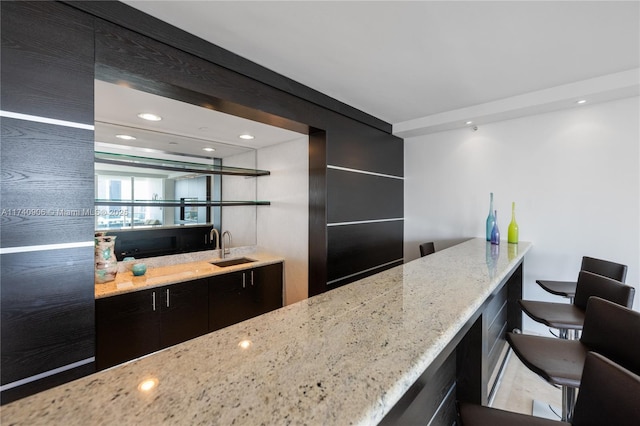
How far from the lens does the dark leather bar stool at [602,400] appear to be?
70 centimetres

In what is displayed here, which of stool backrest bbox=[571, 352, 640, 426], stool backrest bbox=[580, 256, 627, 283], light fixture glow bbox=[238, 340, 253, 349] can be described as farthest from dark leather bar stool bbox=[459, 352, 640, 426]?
stool backrest bbox=[580, 256, 627, 283]

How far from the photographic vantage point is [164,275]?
2.55 meters

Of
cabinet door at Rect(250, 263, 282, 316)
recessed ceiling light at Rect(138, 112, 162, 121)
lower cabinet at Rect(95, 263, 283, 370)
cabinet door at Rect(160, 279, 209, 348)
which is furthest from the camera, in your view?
cabinet door at Rect(250, 263, 282, 316)

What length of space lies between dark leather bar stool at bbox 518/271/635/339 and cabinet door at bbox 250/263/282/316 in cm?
239

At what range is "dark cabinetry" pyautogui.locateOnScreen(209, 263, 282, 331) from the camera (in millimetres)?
2692

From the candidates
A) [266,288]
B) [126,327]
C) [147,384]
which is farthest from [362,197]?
[147,384]

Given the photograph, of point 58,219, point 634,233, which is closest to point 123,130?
point 58,219

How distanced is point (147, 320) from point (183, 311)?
0.96 ft

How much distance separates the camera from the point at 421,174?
146 inches

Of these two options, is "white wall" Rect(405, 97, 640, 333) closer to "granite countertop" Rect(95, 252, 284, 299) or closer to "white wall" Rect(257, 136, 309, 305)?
"white wall" Rect(257, 136, 309, 305)

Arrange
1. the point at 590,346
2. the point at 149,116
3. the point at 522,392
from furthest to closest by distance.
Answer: the point at 149,116
the point at 522,392
the point at 590,346

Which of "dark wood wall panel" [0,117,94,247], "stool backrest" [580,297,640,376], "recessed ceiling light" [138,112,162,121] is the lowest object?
"stool backrest" [580,297,640,376]

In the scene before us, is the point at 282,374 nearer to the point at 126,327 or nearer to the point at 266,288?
the point at 126,327

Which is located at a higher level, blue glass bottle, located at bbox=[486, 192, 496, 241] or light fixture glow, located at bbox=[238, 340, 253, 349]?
blue glass bottle, located at bbox=[486, 192, 496, 241]
